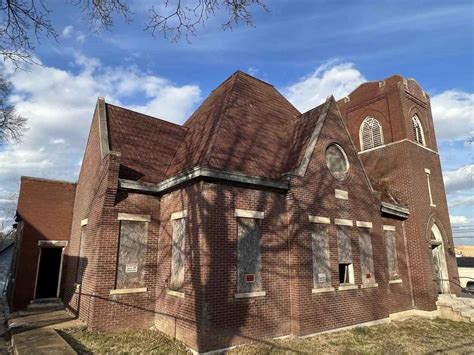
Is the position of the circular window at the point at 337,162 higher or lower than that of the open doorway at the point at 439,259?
higher

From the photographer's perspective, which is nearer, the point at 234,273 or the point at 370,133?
the point at 234,273

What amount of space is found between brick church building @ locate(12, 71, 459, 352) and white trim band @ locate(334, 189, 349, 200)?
0.14 m

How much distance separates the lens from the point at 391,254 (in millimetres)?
15422

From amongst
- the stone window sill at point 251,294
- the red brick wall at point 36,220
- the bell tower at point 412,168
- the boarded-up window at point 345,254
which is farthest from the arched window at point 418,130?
the red brick wall at point 36,220

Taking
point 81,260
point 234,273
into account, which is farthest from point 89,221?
point 234,273

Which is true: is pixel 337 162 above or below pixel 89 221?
above

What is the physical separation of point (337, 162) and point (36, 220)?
1387cm

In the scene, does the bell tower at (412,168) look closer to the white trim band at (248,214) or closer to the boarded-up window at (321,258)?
the boarded-up window at (321,258)

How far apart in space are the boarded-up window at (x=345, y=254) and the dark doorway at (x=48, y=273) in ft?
41.5

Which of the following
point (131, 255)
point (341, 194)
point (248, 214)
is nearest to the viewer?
point (248, 214)

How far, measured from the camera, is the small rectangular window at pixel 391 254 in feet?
49.7

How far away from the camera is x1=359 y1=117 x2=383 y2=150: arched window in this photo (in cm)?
1899

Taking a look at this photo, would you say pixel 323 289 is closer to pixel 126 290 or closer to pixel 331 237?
pixel 331 237

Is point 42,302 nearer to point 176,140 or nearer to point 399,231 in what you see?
point 176,140
